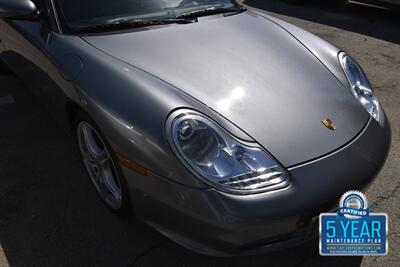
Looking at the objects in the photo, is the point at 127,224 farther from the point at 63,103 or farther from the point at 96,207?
the point at 63,103

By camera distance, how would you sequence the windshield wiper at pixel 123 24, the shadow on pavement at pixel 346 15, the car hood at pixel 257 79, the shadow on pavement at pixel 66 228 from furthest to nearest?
the shadow on pavement at pixel 346 15 < the windshield wiper at pixel 123 24 < the shadow on pavement at pixel 66 228 < the car hood at pixel 257 79

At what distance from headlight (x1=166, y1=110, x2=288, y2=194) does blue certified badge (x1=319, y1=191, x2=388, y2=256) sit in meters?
0.34

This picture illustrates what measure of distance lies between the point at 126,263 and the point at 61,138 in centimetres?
154

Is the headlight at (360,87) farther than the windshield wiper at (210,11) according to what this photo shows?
No

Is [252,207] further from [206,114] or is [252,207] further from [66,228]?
[66,228]

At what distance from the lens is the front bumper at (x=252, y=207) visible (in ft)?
5.75

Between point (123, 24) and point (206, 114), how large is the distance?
102cm

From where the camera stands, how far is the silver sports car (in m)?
1.82

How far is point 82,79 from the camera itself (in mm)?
2291

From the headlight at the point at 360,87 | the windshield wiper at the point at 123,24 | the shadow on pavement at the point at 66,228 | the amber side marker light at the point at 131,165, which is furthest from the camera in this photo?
the windshield wiper at the point at 123,24

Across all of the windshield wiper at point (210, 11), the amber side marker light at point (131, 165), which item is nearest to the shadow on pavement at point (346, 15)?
the windshield wiper at point (210, 11)

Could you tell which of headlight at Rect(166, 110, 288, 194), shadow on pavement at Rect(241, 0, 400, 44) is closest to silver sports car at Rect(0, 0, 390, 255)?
headlight at Rect(166, 110, 288, 194)

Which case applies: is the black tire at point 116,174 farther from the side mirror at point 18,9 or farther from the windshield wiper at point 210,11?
the windshield wiper at point 210,11

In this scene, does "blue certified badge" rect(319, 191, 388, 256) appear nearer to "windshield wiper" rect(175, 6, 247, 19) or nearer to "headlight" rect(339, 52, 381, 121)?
"headlight" rect(339, 52, 381, 121)
